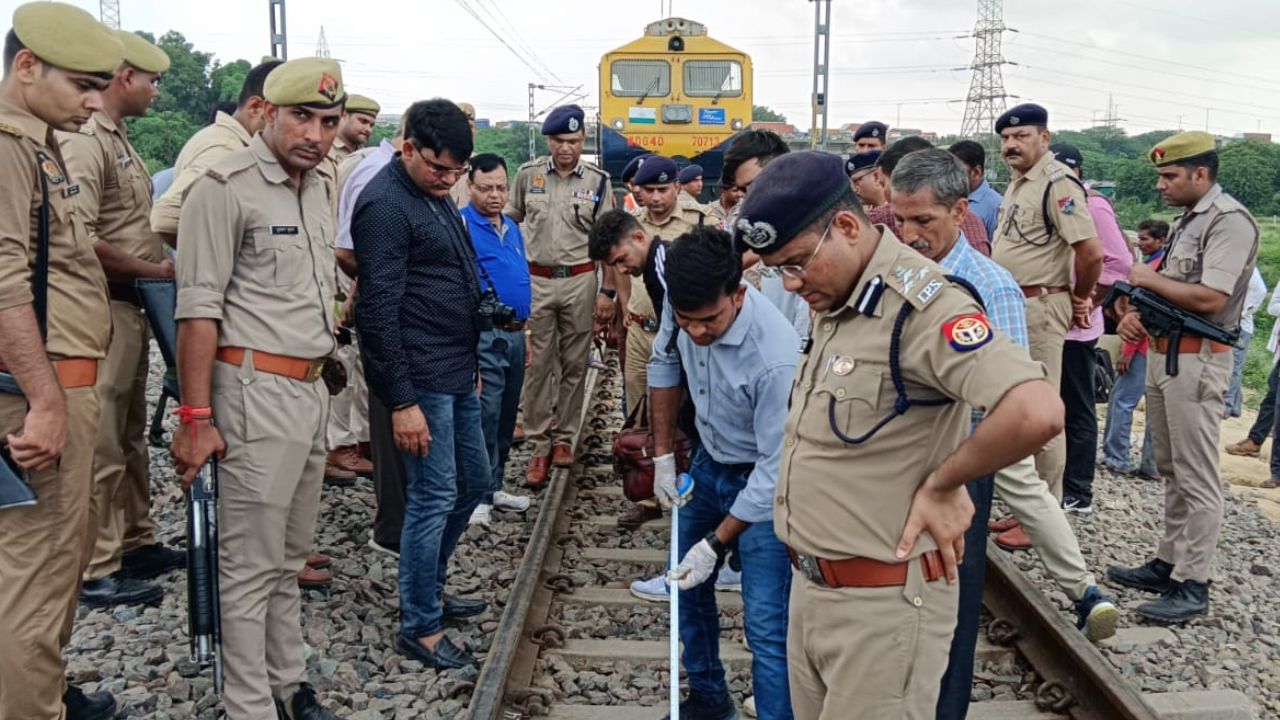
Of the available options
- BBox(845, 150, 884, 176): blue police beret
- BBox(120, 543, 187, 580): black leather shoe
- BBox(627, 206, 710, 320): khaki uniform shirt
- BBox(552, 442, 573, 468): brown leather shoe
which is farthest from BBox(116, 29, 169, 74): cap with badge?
BBox(845, 150, 884, 176): blue police beret

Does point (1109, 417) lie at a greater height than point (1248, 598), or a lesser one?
greater

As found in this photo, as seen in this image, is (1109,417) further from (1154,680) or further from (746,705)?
(746,705)

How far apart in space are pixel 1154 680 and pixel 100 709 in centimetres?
404

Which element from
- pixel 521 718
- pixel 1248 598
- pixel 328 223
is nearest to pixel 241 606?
pixel 521 718

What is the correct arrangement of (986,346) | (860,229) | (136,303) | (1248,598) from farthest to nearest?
(1248,598) < (136,303) < (860,229) < (986,346)

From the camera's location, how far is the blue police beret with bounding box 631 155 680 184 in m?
6.14

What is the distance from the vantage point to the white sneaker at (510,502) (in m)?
6.14

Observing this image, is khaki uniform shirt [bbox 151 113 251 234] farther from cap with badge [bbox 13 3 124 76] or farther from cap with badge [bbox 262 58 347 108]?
cap with badge [bbox 13 3 124 76]

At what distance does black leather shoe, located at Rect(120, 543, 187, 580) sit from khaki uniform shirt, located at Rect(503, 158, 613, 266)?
3.14m

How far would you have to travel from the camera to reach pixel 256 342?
328 centimetres

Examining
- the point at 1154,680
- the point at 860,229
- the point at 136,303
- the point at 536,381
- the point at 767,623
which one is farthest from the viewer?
the point at 536,381

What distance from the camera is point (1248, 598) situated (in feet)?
16.5

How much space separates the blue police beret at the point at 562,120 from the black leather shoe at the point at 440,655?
3.98m

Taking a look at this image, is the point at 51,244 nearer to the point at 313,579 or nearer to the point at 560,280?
the point at 313,579
